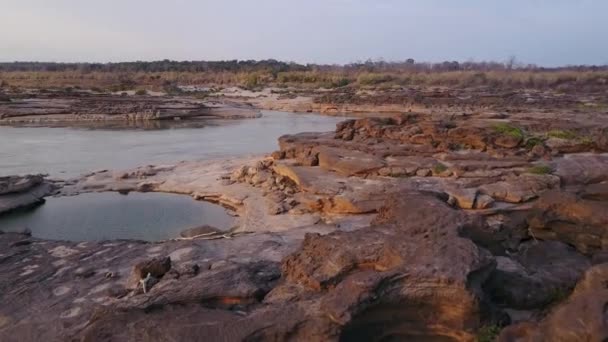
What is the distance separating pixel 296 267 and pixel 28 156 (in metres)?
15.2

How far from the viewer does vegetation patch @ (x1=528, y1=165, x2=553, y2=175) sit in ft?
40.3

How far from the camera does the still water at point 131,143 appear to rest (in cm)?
1770

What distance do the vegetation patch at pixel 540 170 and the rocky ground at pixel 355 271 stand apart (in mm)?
40

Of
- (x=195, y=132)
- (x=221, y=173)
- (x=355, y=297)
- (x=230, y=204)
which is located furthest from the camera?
(x=195, y=132)

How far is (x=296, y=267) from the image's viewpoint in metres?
6.37

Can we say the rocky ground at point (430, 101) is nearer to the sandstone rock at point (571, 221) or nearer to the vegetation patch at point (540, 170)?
the vegetation patch at point (540, 170)

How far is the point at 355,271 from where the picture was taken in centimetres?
614

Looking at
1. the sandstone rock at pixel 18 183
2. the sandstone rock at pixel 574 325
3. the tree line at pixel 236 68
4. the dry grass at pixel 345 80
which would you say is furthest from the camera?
the tree line at pixel 236 68

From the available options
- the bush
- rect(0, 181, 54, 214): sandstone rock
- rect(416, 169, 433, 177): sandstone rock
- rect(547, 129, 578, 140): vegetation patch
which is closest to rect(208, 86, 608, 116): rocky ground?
the bush

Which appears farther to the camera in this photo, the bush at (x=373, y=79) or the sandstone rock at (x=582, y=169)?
the bush at (x=373, y=79)

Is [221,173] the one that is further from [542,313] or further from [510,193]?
[542,313]

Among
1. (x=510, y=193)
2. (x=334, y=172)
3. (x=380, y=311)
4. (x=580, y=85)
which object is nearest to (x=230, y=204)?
(x=334, y=172)

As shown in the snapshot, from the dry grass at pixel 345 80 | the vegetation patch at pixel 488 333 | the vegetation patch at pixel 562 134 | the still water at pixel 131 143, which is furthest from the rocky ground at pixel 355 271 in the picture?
the dry grass at pixel 345 80

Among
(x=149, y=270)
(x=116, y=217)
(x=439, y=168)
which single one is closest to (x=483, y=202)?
(x=439, y=168)
